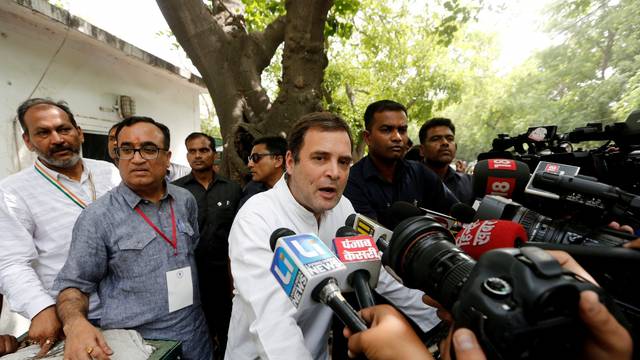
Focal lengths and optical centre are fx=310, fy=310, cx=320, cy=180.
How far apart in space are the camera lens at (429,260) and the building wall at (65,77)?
192 inches

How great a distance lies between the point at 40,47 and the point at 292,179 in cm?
472

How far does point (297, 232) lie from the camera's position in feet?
5.31

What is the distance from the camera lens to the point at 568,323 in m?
0.65

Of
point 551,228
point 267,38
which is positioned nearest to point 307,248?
point 551,228

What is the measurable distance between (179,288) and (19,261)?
0.94 meters

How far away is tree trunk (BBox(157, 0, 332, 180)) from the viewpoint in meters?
3.96

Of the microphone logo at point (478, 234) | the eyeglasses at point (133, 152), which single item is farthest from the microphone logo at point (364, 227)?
the eyeglasses at point (133, 152)

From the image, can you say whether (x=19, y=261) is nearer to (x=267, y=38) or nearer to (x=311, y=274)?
(x=311, y=274)

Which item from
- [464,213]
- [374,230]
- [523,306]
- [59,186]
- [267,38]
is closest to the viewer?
[523,306]

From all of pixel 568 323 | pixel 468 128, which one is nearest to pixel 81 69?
pixel 568 323

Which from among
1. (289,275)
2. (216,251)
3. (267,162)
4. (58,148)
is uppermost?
(58,148)

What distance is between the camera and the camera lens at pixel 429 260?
0.90m

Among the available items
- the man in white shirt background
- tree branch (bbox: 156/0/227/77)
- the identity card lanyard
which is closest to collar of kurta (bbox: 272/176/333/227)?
the man in white shirt background

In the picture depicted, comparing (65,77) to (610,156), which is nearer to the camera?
(610,156)
